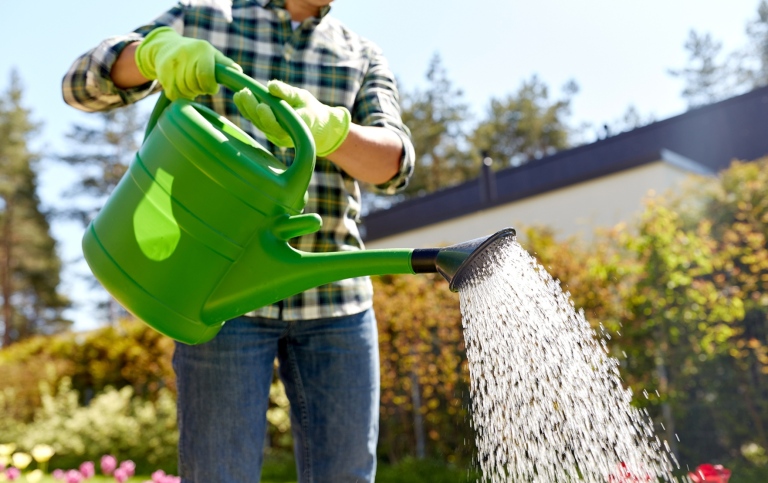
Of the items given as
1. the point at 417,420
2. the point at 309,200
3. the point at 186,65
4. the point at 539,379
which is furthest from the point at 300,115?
the point at 417,420

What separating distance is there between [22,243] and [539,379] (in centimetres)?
2882

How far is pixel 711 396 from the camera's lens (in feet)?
14.2

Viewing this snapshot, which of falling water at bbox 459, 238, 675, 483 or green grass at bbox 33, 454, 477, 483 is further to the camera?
green grass at bbox 33, 454, 477, 483

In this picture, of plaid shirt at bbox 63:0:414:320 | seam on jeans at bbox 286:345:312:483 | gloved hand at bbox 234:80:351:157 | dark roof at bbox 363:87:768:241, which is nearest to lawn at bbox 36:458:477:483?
seam on jeans at bbox 286:345:312:483

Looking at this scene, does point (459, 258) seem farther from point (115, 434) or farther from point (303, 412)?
point (115, 434)

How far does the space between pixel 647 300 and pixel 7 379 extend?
7.71m

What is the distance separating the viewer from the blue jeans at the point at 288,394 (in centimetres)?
139

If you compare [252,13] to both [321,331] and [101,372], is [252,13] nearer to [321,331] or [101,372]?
[321,331]

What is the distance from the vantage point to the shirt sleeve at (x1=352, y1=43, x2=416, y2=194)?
158 centimetres

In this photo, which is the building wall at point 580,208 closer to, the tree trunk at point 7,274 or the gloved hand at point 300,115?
the gloved hand at point 300,115

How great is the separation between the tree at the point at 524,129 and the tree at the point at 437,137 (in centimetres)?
86

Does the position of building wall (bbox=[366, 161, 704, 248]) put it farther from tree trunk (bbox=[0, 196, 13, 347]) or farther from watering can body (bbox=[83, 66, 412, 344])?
tree trunk (bbox=[0, 196, 13, 347])

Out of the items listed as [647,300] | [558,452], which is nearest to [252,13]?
[558,452]

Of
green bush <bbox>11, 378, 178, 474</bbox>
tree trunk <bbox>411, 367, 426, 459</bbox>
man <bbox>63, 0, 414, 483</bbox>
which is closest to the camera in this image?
man <bbox>63, 0, 414, 483</bbox>
